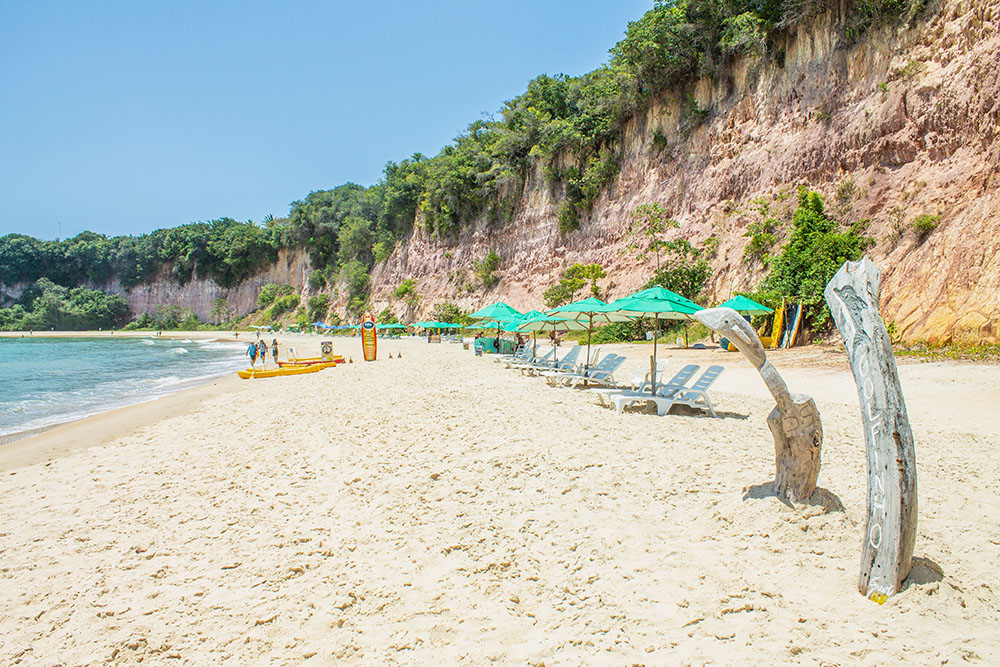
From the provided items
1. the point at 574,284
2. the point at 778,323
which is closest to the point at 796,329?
the point at 778,323

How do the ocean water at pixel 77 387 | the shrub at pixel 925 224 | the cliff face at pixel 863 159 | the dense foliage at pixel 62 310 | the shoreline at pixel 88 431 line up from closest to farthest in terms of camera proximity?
the shoreline at pixel 88 431 → the ocean water at pixel 77 387 → the cliff face at pixel 863 159 → the shrub at pixel 925 224 → the dense foliage at pixel 62 310

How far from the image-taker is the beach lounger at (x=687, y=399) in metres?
8.34

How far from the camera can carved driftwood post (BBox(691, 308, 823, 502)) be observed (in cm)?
367

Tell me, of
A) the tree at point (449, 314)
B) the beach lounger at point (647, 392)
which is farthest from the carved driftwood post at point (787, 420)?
the tree at point (449, 314)

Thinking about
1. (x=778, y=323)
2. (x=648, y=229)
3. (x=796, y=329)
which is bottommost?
(x=796, y=329)

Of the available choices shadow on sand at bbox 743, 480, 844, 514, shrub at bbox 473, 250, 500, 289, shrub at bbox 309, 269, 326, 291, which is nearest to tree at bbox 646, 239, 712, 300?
shrub at bbox 473, 250, 500, 289

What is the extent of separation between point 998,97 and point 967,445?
48.4 ft

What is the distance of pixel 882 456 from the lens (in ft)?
9.46

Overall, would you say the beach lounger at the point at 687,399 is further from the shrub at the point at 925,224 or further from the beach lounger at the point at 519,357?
the shrub at the point at 925,224

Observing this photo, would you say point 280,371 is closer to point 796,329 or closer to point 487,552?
point 487,552

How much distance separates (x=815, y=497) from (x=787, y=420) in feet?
2.22

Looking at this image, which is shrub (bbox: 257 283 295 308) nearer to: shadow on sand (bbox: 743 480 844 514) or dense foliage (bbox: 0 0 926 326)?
dense foliage (bbox: 0 0 926 326)

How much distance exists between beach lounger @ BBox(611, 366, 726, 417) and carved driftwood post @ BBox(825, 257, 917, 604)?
5391mm

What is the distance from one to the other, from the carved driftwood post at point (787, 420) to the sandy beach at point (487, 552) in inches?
9.7
